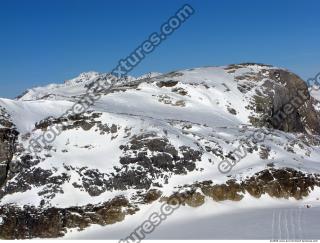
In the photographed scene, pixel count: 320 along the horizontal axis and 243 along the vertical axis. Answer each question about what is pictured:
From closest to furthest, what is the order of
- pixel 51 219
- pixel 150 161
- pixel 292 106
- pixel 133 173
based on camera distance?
pixel 51 219
pixel 133 173
pixel 150 161
pixel 292 106

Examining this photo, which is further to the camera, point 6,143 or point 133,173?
point 6,143

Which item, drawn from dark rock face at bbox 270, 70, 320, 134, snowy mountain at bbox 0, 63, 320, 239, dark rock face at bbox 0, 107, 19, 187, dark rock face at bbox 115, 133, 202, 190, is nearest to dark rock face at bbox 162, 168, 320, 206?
snowy mountain at bbox 0, 63, 320, 239

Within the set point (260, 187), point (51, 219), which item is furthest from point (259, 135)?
→ point (51, 219)

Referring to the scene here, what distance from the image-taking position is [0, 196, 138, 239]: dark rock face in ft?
82.3

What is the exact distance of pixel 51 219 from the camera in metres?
25.4

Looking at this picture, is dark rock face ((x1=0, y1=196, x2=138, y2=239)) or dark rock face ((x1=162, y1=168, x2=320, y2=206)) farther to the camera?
dark rock face ((x1=162, y1=168, x2=320, y2=206))

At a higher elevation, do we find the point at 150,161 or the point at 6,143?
the point at 6,143

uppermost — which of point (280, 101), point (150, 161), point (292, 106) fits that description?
point (292, 106)

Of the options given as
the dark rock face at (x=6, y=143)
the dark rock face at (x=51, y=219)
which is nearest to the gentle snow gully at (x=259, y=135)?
the dark rock face at (x=51, y=219)

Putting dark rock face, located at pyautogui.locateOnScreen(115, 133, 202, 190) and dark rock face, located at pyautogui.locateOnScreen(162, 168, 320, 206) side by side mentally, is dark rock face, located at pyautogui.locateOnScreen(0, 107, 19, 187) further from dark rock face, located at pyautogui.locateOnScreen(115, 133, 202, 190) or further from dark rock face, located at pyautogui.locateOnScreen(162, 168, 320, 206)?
dark rock face, located at pyautogui.locateOnScreen(162, 168, 320, 206)

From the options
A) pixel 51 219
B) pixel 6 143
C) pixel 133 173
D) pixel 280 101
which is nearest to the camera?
pixel 51 219

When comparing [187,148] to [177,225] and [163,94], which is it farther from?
[163,94]

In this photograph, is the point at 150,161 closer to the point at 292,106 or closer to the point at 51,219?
the point at 51,219

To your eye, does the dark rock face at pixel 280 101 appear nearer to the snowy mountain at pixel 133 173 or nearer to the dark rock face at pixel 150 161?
the snowy mountain at pixel 133 173
